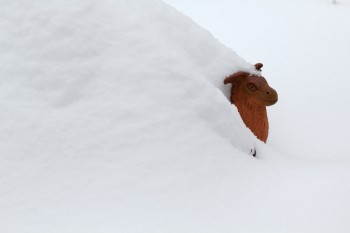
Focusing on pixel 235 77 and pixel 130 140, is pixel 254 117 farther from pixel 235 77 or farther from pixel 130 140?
pixel 130 140

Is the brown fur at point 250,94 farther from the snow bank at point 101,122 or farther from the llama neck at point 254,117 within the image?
the snow bank at point 101,122

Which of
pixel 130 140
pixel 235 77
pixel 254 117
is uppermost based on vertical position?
pixel 235 77

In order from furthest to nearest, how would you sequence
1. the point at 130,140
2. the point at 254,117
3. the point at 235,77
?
the point at 254,117, the point at 235,77, the point at 130,140

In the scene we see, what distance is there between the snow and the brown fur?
0.95ft

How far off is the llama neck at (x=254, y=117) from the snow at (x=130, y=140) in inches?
13.3

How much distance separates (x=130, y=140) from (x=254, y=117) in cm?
120

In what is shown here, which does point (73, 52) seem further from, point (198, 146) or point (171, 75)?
point (198, 146)

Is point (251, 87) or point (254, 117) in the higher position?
point (251, 87)

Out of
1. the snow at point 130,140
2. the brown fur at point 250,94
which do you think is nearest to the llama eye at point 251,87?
the brown fur at point 250,94

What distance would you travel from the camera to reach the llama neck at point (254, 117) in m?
2.56

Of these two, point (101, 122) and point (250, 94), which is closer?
point (101, 122)

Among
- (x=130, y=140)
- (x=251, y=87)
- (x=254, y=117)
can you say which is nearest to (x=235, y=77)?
(x=251, y=87)

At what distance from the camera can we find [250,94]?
251 centimetres

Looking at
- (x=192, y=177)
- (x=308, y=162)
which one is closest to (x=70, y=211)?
(x=192, y=177)
